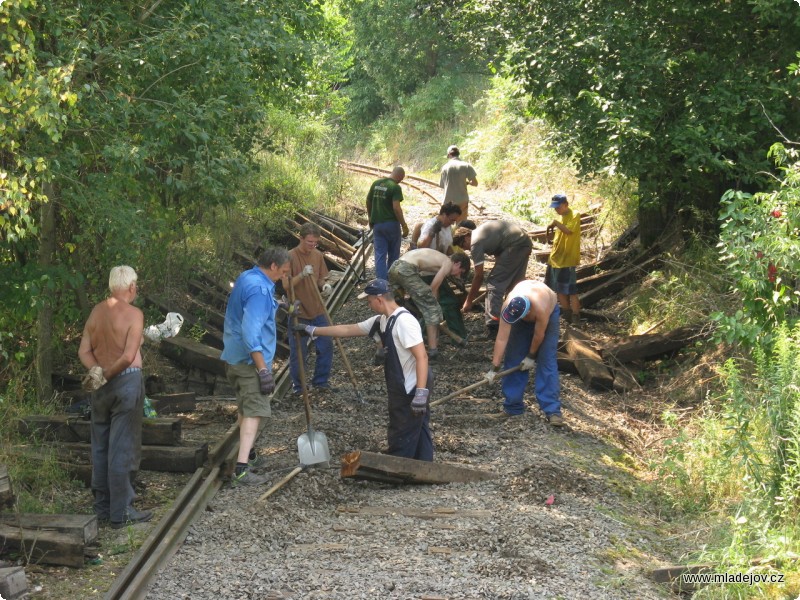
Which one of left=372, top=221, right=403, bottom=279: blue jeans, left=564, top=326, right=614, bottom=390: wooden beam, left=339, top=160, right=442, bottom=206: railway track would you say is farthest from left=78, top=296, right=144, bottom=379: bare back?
left=339, top=160, right=442, bottom=206: railway track

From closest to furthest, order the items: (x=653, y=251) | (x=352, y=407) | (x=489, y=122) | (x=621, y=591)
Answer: (x=621, y=591) → (x=352, y=407) → (x=653, y=251) → (x=489, y=122)

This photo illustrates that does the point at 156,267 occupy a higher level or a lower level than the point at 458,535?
higher

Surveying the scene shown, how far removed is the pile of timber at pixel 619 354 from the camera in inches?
452

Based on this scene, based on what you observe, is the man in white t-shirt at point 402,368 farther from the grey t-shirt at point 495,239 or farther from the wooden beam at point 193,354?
the grey t-shirt at point 495,239

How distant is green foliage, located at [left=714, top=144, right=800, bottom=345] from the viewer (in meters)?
8.04

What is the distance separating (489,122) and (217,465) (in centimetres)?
2331

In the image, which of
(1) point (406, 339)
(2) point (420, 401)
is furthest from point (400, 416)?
(1) point (406, 339)

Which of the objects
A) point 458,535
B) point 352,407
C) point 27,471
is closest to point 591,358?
point 352,407

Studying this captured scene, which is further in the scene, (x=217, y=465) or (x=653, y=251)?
(x=653, y=251)

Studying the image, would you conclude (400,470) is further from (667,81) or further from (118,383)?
(667,81)

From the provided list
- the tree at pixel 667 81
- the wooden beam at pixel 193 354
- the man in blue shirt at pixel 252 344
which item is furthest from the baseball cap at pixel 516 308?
the wooden beam at pixel 193 354

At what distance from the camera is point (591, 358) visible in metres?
11.8

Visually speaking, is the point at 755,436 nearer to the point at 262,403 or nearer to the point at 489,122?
the point at 262,403

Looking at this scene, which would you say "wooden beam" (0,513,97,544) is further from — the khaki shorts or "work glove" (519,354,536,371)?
"work glove" (519,354,536,371)
